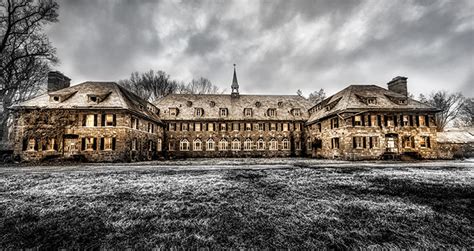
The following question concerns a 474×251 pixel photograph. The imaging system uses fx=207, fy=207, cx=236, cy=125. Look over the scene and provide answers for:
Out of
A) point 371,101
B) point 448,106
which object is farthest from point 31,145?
point 448,106

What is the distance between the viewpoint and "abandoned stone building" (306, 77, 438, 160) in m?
25.1

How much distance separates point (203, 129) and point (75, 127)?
17383 mm

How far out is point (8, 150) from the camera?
25.4 meters

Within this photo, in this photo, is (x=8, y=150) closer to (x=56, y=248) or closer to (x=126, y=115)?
(x=126, y=115)

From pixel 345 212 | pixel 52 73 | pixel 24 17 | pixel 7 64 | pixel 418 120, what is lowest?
pixel 345 212

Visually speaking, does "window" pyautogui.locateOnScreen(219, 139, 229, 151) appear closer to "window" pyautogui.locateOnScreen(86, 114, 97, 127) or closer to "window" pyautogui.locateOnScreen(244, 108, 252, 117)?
"window" pyautogui.locateOnScreen(244, 108, 252, 117)

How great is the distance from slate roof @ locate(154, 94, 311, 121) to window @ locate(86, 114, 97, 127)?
11.8 m

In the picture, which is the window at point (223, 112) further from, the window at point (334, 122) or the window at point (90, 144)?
the window at point (90, 144)

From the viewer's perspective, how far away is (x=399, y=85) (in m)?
30.5

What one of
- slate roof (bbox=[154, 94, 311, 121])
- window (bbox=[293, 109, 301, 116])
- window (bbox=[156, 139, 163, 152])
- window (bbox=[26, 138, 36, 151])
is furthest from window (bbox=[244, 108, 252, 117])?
window (bbox=[26, 138, 36, 151])

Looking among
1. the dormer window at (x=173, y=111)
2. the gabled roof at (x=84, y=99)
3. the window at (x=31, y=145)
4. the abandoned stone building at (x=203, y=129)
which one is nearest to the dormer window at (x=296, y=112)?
the abandoned stone building at (x=203, y=129)

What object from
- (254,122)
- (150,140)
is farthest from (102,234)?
(254,122)

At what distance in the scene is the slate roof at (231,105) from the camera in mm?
36156

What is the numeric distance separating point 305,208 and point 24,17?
2734cm
